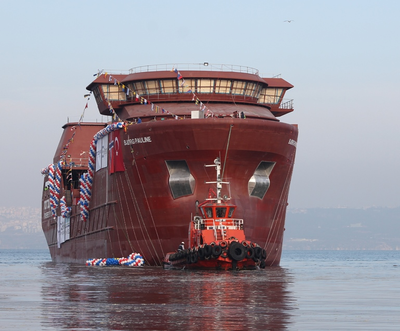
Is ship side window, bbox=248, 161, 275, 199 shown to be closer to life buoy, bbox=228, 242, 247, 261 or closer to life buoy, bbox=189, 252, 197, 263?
life buoy, bbox=189, 252, 197, 263

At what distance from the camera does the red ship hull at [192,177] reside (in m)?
52.1

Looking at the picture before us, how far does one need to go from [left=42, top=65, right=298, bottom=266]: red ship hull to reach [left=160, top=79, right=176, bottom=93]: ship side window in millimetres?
6195

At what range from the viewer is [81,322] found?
2041 centimetres

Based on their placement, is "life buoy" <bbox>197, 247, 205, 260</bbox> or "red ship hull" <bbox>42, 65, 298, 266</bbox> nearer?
"life buoy" <bbox>197, 247, 205, 260</bbox>

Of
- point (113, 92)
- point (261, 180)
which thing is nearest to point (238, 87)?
point (261, 180)

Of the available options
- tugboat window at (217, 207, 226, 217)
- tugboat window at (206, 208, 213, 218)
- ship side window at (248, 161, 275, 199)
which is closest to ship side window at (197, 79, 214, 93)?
ship side window at (248, 161, 275, 199)

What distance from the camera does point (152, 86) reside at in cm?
6166

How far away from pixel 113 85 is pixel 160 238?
16.9 metres

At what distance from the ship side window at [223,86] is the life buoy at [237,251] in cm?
2063

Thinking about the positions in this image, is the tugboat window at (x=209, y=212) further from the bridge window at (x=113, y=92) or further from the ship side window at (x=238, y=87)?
the bridge window at (x=113, y=92)

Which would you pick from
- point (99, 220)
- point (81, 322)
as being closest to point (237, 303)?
point (81, 322)

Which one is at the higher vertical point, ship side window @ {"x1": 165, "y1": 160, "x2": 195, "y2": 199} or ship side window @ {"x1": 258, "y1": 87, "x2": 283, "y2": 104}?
ship side window @ {"x1": 258, "y1": 87, "x2": 283, "y2": 104}

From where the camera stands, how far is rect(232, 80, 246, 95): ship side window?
2450 inches

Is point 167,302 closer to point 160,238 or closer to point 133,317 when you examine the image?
point 133,317
